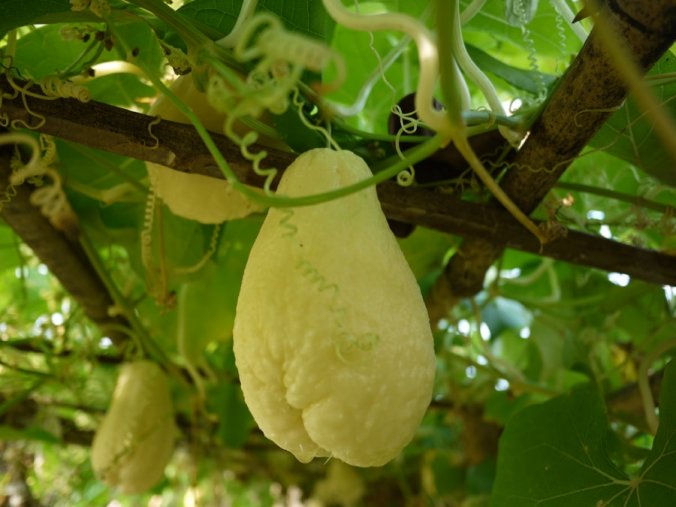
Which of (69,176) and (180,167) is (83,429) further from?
(180,167)

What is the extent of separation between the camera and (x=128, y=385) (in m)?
0.87

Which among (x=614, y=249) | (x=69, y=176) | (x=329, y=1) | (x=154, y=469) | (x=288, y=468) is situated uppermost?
(x=329, y=1)

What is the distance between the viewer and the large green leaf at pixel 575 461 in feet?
1.83

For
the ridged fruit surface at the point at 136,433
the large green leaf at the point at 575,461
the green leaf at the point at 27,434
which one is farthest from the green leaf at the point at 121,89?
the green leaf at the point at 27,434

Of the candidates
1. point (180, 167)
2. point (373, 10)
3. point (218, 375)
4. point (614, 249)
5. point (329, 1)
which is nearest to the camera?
point (329, 1)

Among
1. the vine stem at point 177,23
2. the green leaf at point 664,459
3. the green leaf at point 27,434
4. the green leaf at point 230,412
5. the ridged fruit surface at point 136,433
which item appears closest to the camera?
the vine stem at point 177,23

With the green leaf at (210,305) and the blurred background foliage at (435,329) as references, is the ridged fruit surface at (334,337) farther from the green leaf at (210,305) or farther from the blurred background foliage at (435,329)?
the green leaf at (210,305)

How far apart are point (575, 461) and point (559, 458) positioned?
0.05ft

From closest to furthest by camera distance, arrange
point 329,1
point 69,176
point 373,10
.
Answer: point 329,1, point 69,176, point 373,10

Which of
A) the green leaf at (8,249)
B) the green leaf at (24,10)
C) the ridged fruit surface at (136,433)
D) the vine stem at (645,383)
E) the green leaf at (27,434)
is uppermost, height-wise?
the green leaf at (24,10)

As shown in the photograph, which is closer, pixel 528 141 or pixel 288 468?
pixel 528 141

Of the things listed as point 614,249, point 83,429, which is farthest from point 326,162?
point 83,429

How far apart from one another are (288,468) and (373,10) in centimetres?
108

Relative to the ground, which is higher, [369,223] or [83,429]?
[369,223]
